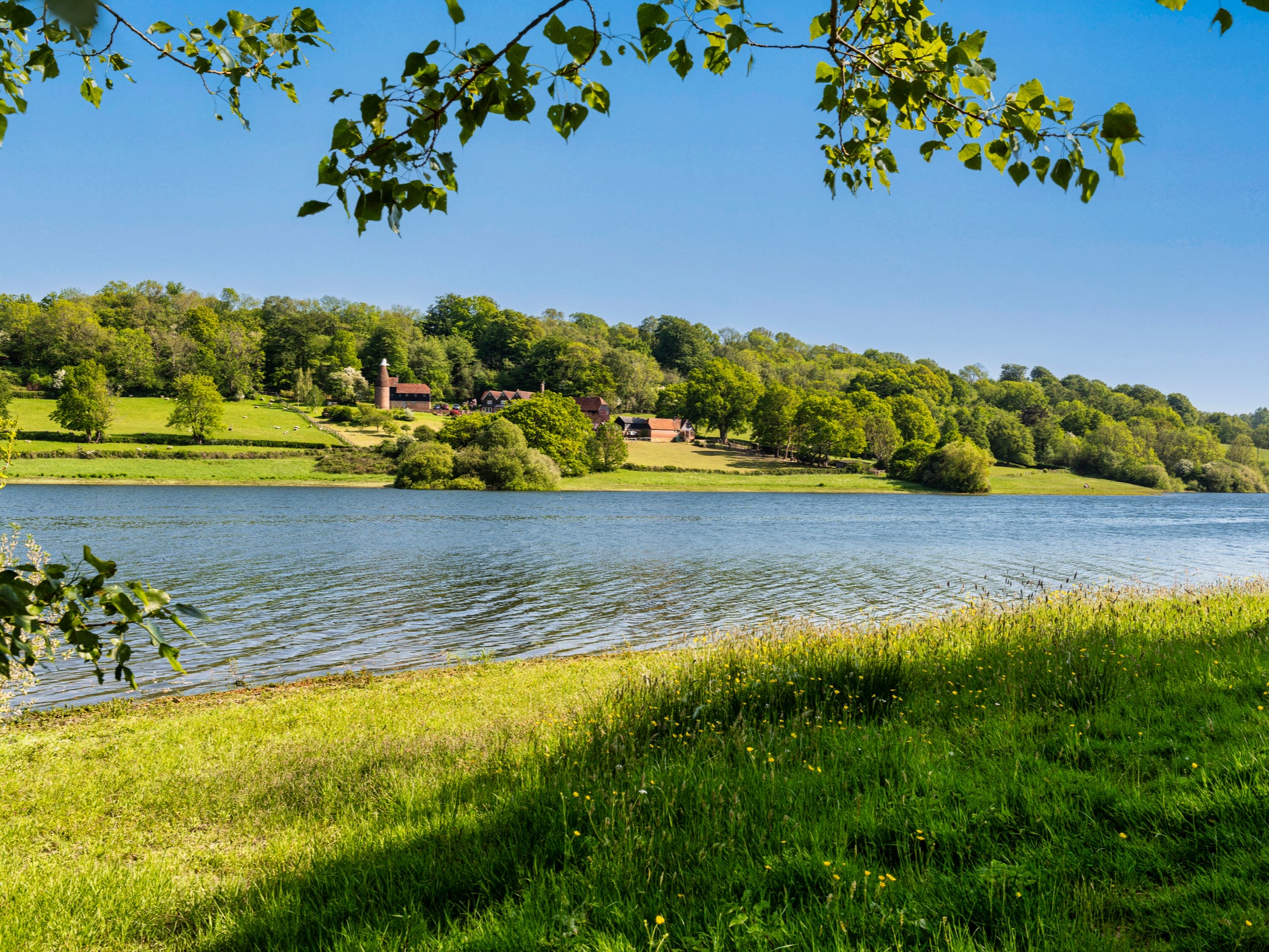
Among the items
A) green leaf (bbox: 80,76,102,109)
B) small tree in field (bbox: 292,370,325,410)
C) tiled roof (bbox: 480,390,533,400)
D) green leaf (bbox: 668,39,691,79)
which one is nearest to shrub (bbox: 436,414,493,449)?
small tree in field (bbox: 292,370,325,410)

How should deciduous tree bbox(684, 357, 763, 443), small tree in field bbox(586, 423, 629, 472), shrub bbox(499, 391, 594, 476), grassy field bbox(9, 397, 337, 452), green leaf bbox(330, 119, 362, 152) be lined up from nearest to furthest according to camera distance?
green leaf bbox(330, 119, 362, 152) → shrub bbox(499, 391, 594, 476) → grassy field bbox(9, 397, 337, 452) → small tree in field bbox(586, 423, 629, 472) → deciduous tree bbox(684, 357, 763, 443)

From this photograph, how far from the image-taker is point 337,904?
3.74m

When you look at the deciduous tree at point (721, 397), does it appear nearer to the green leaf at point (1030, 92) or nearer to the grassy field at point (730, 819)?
the grassy field at point (730, 819)

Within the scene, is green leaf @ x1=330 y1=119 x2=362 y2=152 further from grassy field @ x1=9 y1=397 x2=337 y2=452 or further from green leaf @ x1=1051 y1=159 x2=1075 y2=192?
grassy field @ x1=9 y1=397 x2=337 y2=452

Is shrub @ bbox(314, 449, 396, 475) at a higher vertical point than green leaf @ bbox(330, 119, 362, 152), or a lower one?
lower

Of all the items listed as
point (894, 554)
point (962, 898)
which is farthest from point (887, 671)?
point (894, 554)

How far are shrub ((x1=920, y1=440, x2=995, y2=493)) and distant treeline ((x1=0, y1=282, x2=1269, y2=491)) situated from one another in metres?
5.64

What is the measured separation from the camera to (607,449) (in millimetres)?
89750

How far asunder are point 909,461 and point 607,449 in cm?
4523

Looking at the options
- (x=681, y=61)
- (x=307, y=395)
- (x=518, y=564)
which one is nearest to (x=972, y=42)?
(x=681, y=61)

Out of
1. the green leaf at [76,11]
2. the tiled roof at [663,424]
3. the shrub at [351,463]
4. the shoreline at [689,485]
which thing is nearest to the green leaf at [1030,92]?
the green leaf at [76,11]

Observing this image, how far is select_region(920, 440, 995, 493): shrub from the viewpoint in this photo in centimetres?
9169

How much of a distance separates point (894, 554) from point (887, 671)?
2782 centimetres

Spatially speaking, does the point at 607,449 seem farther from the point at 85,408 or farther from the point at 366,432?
the point at 85,408
